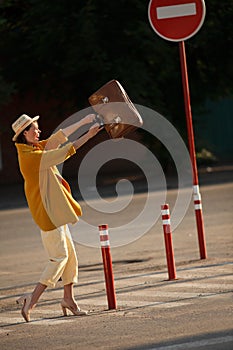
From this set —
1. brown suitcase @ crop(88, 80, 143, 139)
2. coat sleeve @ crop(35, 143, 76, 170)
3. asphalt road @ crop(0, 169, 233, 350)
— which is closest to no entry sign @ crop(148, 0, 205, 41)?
asphalt road @ crop(0, 169, 233, 350)

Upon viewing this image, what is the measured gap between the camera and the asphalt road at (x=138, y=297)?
8.81m

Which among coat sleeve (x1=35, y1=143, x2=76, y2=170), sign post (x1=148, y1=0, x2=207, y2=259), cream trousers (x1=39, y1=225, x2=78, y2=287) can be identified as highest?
sign post (x1=148, y1=0, x2=207, y2=259)

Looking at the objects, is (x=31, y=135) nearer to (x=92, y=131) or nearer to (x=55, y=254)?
(x=92, y=131)

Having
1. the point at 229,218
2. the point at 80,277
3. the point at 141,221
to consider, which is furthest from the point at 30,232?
the point at 80,277

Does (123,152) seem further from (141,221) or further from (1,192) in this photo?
(141,221)

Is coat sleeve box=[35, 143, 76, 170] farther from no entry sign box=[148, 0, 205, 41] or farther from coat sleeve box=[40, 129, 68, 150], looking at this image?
no entry sign box=[148, 0, 205, 41]

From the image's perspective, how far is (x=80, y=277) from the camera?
13.6m

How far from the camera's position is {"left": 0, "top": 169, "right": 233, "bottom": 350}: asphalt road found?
8.81 meters

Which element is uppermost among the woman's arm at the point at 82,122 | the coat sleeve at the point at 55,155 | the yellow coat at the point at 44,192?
the woman's arm at the point at 82,122

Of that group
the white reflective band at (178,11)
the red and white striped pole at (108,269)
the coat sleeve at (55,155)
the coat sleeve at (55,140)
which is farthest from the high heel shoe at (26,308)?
the white reflective band at (178,11)

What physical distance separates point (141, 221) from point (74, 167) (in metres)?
17.2

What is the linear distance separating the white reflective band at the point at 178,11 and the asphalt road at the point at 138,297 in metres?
3.24

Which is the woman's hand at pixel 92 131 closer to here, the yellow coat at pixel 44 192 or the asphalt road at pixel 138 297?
the yellow coat at pixel 44 192

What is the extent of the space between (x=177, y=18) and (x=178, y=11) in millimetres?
109
